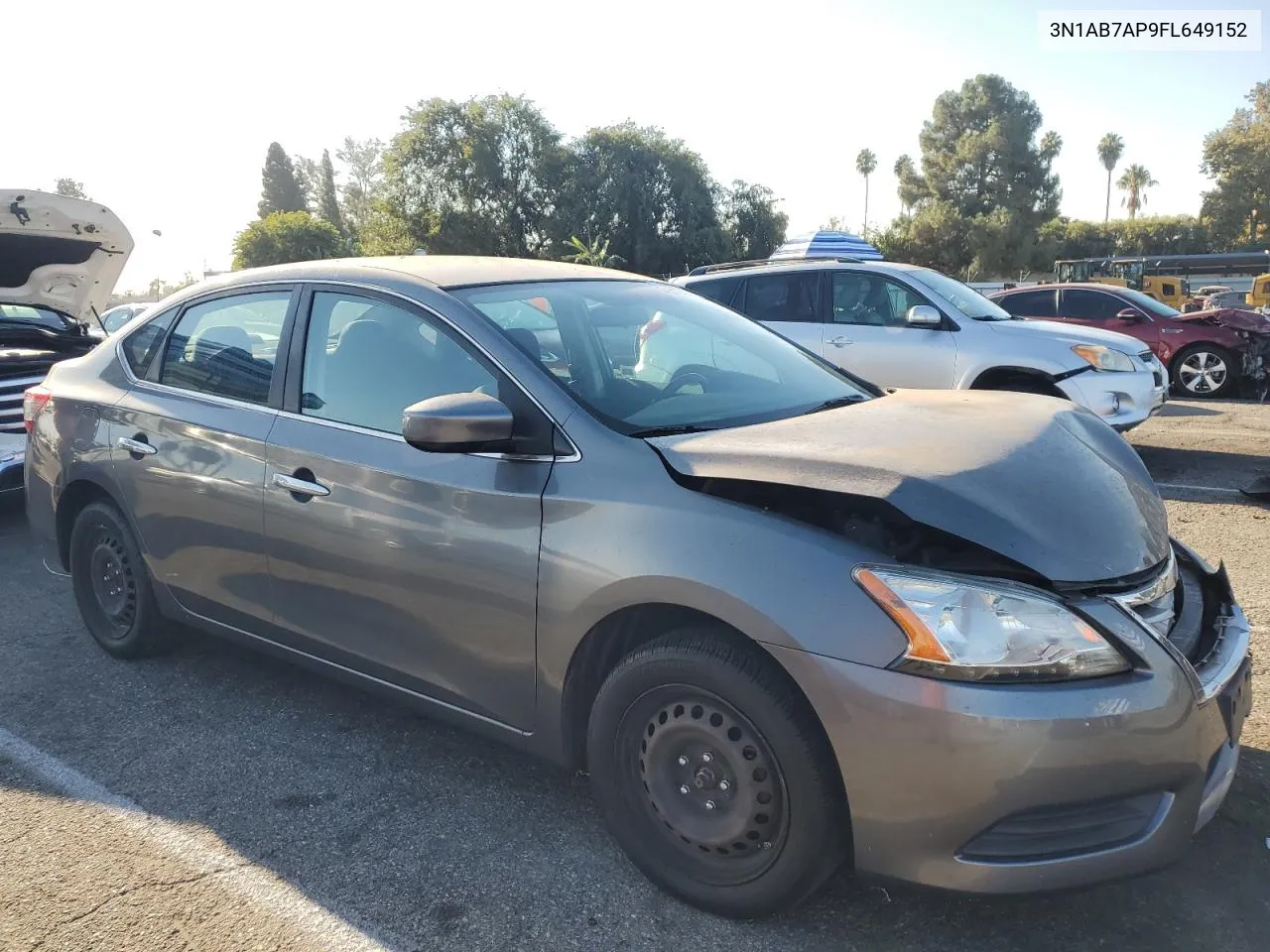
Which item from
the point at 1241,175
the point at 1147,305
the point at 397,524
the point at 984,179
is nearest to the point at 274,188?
the point at 984,179

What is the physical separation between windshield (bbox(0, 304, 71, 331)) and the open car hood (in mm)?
135

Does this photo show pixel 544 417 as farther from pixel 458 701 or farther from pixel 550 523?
pixel 458 701

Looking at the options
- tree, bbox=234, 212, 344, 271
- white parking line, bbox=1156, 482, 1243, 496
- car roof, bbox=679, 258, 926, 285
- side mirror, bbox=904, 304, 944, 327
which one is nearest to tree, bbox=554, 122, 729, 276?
tree, bbox=234, 212, 344, 271

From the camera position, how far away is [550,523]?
2.58m

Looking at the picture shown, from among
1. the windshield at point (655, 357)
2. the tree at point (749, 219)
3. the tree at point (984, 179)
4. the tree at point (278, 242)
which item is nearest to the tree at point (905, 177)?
the tree at point (984, 179)

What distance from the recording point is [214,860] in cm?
278

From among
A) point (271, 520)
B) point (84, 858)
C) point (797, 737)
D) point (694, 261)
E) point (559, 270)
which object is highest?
point (694, 261)

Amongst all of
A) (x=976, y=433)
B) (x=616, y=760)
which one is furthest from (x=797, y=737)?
(x=976, y=433)

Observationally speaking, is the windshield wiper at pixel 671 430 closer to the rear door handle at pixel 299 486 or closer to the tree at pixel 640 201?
the rear door handle at pixel 299 486

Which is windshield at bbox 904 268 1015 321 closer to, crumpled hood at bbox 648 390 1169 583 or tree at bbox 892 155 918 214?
crumpled hood at bbox 648 390 1169 583

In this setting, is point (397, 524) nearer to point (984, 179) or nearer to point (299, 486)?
point (299, 486)

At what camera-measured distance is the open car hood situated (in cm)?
666

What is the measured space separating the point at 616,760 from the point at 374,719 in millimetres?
1454

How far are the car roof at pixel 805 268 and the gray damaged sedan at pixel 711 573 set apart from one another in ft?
17.2
